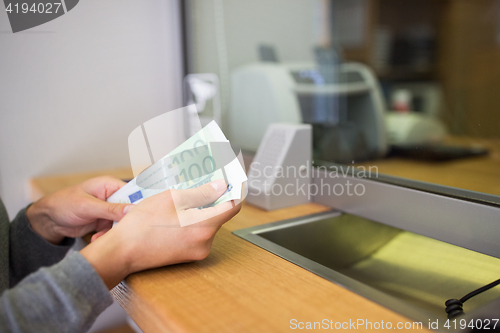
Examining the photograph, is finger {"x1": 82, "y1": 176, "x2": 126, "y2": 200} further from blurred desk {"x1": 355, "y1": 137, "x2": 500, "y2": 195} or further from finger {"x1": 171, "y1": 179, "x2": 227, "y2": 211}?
blurred desk {"x1": 355, "y1": 137, "x2": 500, "y2": 195}

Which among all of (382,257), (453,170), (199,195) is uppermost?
(199,195)

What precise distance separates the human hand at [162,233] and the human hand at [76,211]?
88 mm

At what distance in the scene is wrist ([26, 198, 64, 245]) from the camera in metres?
0.74

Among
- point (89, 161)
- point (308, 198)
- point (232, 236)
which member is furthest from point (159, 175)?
point (89, 161)

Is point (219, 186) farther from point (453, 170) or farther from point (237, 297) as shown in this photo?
point (453, 170)

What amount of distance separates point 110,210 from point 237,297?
11.1 inches

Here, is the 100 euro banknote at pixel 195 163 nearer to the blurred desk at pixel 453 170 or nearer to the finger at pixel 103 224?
the finger at pixel 103 224

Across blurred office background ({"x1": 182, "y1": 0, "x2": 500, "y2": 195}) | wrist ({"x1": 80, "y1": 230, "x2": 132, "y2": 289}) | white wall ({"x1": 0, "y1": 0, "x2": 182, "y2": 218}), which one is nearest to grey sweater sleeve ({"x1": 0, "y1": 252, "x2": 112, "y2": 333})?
wrist ({"x1": 80, "y1": 230, "x2": 132, "y2": 289})

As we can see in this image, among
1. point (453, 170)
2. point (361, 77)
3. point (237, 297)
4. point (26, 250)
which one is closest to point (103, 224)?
point (26, 250)

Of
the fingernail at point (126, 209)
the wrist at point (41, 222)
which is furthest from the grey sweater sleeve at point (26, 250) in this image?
the fingernail at point (126, 209)

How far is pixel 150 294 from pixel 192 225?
108mm

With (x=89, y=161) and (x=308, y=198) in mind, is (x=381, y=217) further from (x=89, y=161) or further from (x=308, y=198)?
(x=89, y=161)

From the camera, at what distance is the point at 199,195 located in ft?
1.81

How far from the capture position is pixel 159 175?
60 cm
